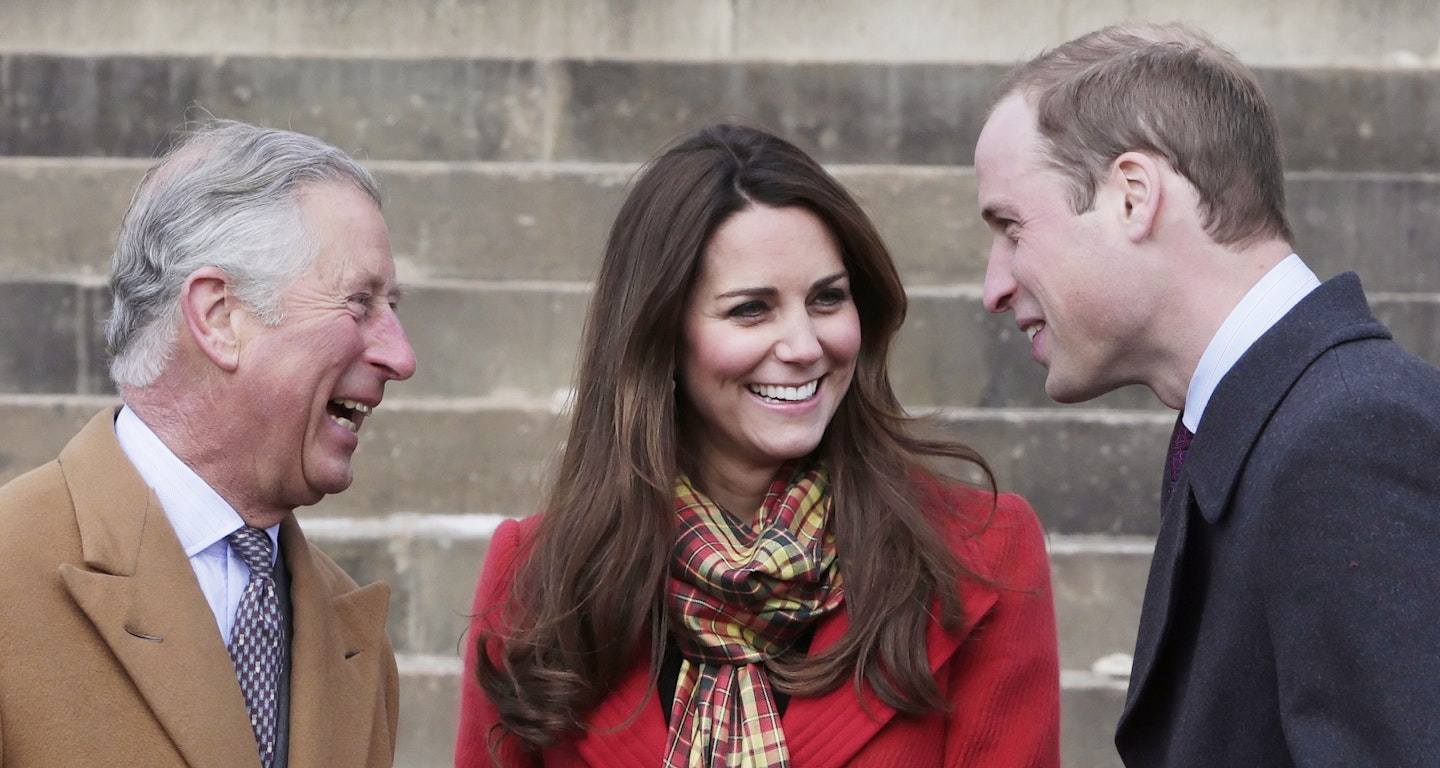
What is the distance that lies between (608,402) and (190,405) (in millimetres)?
809

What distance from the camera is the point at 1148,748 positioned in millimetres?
2244

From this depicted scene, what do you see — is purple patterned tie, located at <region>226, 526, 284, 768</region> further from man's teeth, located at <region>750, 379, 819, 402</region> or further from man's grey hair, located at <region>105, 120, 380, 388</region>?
man's teeth, located at <region>750, 379, 819, 402</region>

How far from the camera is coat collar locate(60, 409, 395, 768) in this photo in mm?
2244

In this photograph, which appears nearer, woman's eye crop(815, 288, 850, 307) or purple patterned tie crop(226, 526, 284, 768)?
purple patterned tie crop(226, 526, 284, 768)

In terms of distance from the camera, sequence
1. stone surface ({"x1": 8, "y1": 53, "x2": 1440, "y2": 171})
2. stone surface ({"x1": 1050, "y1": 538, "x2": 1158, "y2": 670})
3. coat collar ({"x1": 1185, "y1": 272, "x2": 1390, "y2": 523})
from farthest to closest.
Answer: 1. stone surface ({"x1": 8, "y1": 53, "x2": 1440, "y2": 171})
2. stone surface ({"x1": 1050, "y1": 538, "x2": 1158, "y2": 670})
3. coat collar ({"x1": 1185, "y1": 272, "x2": 1390, "y2": 523})

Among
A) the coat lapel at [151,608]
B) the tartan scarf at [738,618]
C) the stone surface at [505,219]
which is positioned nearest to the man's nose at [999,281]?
the tartan scarf at [738,618]

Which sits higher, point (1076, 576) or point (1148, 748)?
point (1148, 748)

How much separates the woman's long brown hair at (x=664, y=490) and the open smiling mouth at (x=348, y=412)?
44 cm

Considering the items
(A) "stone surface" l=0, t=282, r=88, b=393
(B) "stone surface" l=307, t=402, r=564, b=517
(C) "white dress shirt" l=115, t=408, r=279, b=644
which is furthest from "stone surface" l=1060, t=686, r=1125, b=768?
(A) "stone surface" l=0, t=282, r=88, b=393

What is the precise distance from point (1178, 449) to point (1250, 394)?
31 cm

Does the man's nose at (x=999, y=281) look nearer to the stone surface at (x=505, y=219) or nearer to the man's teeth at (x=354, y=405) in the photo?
the man's teeth at (x=354, y=405)

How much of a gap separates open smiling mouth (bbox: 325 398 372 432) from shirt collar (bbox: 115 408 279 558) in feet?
0.86

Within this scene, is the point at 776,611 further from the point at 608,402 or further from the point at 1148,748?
the point at 1148,748

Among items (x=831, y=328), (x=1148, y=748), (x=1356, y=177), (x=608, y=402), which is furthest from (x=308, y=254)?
(x=1356, y=177)
